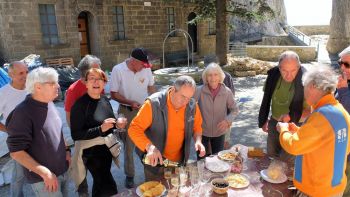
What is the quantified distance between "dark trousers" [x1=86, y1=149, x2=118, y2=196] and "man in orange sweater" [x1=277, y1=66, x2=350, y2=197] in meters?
1.75

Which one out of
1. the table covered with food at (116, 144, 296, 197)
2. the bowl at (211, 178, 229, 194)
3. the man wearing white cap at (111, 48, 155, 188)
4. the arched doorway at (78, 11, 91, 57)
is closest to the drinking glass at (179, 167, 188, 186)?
the table covered with food at (116, 144, 296, 197)

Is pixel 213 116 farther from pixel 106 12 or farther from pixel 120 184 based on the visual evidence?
pixel 106 12

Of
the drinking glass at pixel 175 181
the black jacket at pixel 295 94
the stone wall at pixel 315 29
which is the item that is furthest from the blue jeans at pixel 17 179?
the stone wall at pixel 315 29

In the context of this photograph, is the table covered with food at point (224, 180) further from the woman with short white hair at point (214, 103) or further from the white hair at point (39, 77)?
the white hair at point (39, 77)

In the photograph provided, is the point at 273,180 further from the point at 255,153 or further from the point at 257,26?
the point at 257,26

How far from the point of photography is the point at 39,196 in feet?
7.70

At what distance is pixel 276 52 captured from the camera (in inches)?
563

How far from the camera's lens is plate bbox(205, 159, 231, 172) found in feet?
8.54

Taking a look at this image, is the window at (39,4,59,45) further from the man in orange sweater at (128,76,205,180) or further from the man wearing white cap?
the man in orange sweater at (128,76,205,180)

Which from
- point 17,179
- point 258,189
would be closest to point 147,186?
point 258,189

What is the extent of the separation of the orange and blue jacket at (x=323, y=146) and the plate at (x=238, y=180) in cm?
43

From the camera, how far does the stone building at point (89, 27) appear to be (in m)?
10.3

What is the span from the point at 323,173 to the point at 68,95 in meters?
2.46

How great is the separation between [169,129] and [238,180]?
75 centimetres
